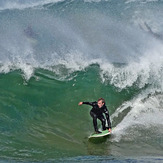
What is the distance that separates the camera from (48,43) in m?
16.7

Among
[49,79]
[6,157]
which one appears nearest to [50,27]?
[49,79]

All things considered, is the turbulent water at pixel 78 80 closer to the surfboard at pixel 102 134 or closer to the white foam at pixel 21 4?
the surfboard at pixel 102 134

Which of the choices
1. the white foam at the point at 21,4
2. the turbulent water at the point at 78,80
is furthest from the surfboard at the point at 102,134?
the white foam at the point at 21,4

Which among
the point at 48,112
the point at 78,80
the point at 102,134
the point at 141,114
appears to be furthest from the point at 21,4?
the point at 102,134

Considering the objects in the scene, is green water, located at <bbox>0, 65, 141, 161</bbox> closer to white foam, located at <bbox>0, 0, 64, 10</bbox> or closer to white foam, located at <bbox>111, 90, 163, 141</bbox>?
white foam, located at <bbox>111, 90, 163, 141</bbox>

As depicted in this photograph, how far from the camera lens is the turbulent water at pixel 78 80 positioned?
10094 mm

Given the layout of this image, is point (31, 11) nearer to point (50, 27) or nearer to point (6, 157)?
point (50, 27)

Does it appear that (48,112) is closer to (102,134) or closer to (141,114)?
(102,134)

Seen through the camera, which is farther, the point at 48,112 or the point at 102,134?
the point at 48,112

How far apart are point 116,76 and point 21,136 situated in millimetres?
4916

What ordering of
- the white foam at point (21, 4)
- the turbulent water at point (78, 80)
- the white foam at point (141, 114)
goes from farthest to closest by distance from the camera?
1. the white foam at point (21, 4)
2. the white foam at point (141, 114)
3. the turbulent water at point (78, 80)

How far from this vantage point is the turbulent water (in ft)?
33.1

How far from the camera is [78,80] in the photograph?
1348cm

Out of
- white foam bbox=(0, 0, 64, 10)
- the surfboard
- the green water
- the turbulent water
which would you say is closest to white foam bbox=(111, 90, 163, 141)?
the turbulent water
